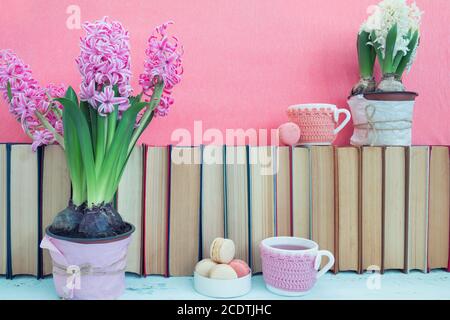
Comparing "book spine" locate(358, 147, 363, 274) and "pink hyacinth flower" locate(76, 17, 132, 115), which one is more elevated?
"pink hyacinth flower" locate(76, 17, 132, 115)

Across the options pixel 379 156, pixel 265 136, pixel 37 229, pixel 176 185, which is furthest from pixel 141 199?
pixel 379 156

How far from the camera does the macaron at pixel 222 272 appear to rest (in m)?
0.53

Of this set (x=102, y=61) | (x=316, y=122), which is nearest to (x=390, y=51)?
(x=316, y=122)

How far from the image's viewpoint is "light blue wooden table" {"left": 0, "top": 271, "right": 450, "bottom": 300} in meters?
0.54

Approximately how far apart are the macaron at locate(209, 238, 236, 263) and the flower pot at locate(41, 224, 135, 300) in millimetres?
135

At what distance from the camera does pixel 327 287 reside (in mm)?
576

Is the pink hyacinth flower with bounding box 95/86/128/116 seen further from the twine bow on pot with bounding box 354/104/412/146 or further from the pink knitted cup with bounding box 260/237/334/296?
the twine bow on pot with bounding box 354/104/412/146

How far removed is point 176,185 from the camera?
617 millimetres

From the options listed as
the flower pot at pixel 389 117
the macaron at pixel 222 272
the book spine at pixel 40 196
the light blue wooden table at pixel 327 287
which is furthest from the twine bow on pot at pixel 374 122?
the book spine at pixel 40 196

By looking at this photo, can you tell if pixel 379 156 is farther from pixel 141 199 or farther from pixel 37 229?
pixel 37 229

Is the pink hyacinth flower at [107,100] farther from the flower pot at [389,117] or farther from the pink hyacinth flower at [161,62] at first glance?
the flower pot at [389,117]

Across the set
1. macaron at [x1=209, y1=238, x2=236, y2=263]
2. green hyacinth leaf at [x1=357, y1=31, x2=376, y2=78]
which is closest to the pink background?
green hyacinth leaf at [x1=357, y1=31, x2=376, y2=78]

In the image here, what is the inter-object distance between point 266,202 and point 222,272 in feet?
0.49

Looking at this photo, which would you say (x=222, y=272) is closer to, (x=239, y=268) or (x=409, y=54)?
(x=239, y=268)
